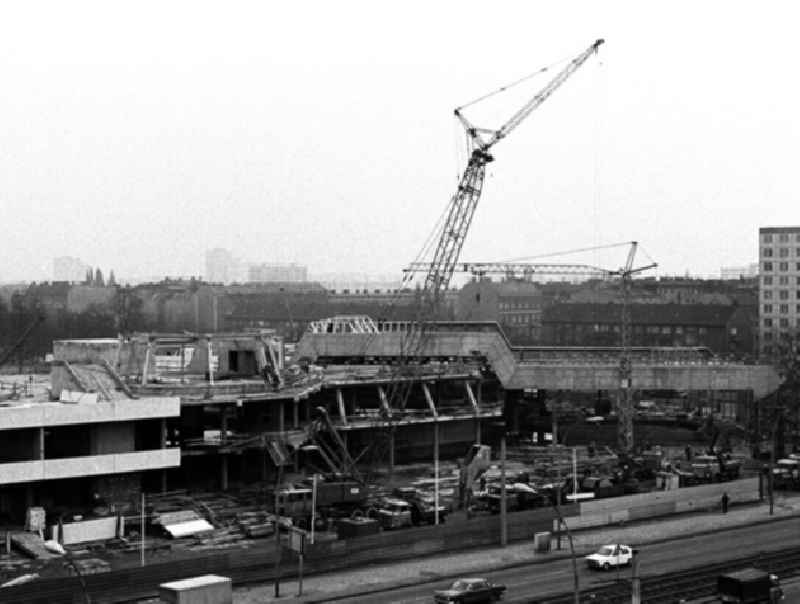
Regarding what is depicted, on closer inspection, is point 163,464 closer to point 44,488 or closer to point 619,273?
point 44,488

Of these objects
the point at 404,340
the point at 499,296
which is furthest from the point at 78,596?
the point at 499,296

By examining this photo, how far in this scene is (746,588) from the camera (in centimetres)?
2980

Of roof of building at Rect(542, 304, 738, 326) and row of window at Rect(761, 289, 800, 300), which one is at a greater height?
row of window at Rect(761, 289, 800, 300)

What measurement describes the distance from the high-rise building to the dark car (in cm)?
7411

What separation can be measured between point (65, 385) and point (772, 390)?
4123cm

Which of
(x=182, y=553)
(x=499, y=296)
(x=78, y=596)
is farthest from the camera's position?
(x=499, y=296)

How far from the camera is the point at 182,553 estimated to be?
3738 cm

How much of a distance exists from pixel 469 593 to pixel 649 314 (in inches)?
3903

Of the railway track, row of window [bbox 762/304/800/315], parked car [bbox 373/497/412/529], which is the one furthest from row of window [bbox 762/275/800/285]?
the railway track

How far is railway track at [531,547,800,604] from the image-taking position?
31266 millimetres

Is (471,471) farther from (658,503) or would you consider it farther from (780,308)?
(780,308)

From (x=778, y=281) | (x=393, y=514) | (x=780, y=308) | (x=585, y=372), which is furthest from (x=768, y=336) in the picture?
(x=393, y=514)

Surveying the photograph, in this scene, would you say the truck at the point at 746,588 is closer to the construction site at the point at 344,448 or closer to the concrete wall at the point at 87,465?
the construction site at the point at 344,448

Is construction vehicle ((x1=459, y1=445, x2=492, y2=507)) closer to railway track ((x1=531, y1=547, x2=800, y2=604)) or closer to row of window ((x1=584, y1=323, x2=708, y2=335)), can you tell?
railway track ((x1=531, y1=547, x2=800, y2=604))
